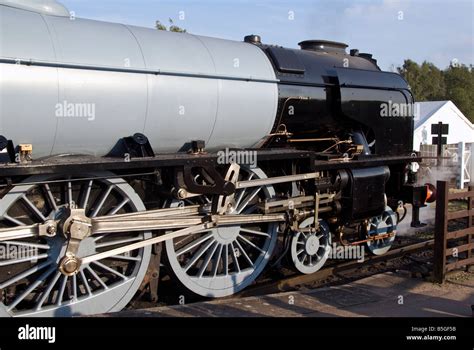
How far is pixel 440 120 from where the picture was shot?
874 inches

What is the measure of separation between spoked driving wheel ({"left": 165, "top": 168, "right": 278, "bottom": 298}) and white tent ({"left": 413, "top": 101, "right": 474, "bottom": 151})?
15.2 metres

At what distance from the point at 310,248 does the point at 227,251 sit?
125 cm

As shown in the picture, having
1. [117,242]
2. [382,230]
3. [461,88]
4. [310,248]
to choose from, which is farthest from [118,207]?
[461,88]

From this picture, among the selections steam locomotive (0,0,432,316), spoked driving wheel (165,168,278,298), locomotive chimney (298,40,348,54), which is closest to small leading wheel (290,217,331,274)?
steam locomotive (0,0,432,316)

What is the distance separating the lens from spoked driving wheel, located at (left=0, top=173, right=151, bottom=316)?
4422mm

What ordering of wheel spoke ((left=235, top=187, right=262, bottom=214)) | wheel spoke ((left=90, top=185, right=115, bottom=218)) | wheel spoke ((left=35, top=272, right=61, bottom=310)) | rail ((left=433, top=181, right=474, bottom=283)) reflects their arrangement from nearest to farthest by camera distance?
wheel spoke ((left=35, top=272, right=61, bottom=310)) → wheel spoke ((left=90, top=185, right=115, bottom=218)) → wheel spoke ((left=235, top=187, right=262, bottom=214)) → rail ((left=433, top=181, right=474, bottom=283))

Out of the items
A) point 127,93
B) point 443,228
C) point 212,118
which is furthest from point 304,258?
point 127,93

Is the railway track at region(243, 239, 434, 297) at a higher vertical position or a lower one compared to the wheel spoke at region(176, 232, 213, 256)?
lower

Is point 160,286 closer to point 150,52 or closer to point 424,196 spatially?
point 150,52

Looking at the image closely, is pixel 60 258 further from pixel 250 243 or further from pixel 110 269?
pixel 250 243

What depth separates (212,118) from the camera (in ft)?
17.7

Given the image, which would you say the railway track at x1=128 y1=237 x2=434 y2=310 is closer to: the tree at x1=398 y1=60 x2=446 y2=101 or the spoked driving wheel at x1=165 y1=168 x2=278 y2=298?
the spoked driving wheel at x1=165 y1=168 x2=278 y2=298

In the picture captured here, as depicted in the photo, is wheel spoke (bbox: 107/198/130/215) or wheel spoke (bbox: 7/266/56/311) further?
wheel spoke (bbox: 107/198/130/215)

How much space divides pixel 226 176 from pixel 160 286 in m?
1.71
